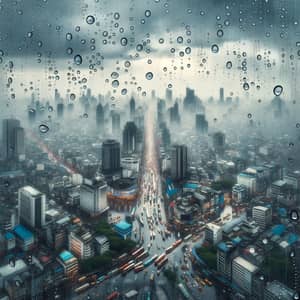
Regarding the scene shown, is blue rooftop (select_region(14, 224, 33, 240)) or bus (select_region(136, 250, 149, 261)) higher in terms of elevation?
blue rooftop (select_region(14, 224, 33, 240))

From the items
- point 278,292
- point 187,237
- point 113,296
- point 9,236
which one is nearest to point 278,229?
point 278,292

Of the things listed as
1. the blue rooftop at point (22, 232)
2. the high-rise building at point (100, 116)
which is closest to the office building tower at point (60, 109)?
the high-rise building at point (100, 116)

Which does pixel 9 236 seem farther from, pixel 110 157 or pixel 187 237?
pixel 187 237

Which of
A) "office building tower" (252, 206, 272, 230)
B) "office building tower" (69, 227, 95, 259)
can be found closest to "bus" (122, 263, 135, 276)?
"office building tower" (69, 227, 95, 259)

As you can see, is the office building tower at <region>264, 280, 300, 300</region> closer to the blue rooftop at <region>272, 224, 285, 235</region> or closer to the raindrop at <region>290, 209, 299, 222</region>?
the blue rooftop at <region>272, 224, 285, 235</region>

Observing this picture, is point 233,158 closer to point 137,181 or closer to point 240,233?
point 240,233

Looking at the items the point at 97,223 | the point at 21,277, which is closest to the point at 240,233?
the point at 97,223
